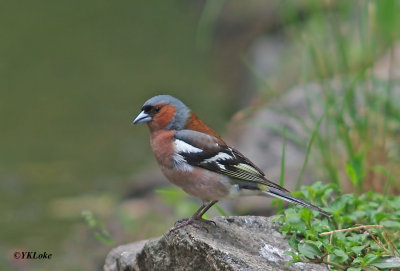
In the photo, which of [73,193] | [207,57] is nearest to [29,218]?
[73,193]

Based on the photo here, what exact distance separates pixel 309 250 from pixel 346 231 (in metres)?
0.42

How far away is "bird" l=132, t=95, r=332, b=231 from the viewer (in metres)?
4.38

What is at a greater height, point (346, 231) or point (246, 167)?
point (246, 167)

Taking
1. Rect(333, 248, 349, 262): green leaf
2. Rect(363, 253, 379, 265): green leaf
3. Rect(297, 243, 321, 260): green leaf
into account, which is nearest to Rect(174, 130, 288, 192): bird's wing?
Rect(297, 243, 321, 260): green leaf

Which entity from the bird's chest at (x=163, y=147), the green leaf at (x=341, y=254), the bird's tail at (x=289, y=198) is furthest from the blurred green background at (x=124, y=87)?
the green leaf at (x=341, y=254)

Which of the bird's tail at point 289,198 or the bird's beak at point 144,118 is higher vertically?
the bird's beak at point 144,118

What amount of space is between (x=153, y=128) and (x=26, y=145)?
6.52m

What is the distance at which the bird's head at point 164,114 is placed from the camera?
15.1 feet

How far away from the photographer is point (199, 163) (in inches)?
174

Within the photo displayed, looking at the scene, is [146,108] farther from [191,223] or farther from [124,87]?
[124,87]

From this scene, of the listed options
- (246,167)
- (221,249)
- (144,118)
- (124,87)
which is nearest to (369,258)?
(221,249)

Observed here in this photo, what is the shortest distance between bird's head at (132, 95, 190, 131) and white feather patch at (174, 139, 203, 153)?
0.48 feet

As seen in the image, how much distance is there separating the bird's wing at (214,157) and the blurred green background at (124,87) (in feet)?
2.31

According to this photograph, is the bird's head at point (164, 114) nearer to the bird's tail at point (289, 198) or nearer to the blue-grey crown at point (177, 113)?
the blue-grey crown at point (177, 113)
